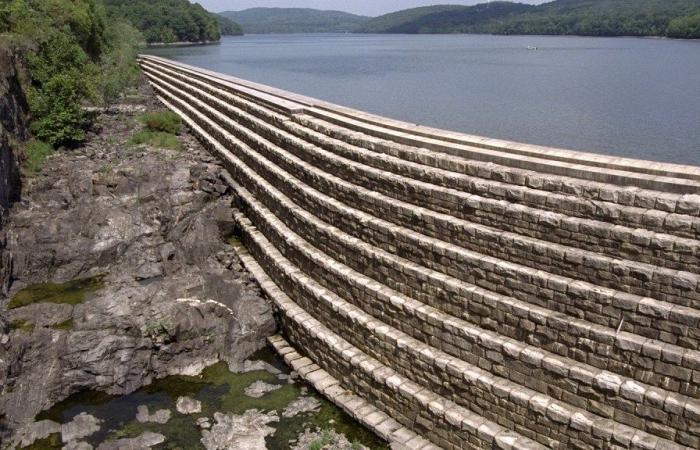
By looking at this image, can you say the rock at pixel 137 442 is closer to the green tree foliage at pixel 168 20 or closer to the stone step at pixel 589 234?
the stone step at pixel 589 234

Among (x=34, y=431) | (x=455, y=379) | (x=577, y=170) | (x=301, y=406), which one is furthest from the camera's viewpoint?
(x=301, y=406)

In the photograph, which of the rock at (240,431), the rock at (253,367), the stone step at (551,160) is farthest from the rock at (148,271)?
the stone step at (551,160)

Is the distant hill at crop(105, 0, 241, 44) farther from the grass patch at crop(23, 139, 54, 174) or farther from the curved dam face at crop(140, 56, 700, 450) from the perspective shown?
the curved dam face at crop(140, 56, 700, 450)

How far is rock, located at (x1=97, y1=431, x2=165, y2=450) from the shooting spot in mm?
12883

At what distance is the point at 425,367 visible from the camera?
493 inches

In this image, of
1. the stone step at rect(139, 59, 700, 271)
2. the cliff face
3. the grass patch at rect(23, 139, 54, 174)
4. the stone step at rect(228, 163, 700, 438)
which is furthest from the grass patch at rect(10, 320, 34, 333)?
the stone step at rect(139, 59, 700, 271)

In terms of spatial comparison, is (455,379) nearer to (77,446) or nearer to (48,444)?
(77,446)

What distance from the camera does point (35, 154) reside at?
27.3m

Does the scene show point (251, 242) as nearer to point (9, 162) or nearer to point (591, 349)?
point (9, 162)

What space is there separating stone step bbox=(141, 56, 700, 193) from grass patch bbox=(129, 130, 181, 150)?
16.1m

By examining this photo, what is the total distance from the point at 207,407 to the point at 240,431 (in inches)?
55.1

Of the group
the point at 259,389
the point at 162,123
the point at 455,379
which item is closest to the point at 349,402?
the point at 259,389

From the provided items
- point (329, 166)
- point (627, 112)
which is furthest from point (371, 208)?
point (627, 112)

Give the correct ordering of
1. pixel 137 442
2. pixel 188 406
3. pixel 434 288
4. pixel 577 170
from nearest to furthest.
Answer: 1. pixel 577 170
2. pixel 434 288
3. pixel 137 442
4. pixel 188 406
